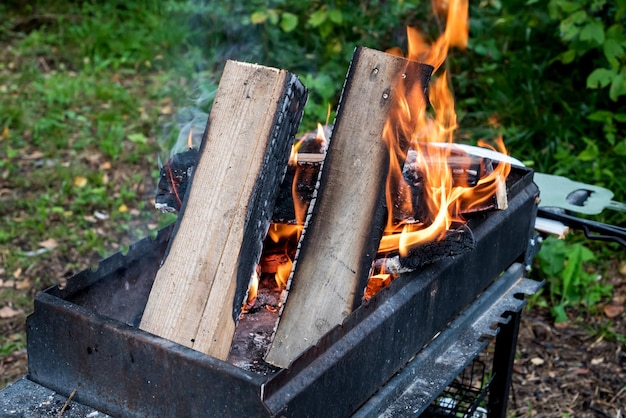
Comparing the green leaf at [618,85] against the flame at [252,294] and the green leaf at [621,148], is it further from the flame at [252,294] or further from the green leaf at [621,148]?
the flame at [252,294]

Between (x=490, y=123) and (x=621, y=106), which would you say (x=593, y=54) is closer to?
(x=621, y=106)

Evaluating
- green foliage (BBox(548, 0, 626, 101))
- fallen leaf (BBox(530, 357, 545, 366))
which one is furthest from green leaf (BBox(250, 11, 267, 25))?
fallen leaf (BBox(530, 357, 545, 366))

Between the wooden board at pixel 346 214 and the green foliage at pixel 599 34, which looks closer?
the wooden board at pixel 346 214

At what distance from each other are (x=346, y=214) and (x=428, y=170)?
1.09 feet

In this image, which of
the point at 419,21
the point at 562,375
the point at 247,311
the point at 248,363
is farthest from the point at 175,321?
the point at 419,21

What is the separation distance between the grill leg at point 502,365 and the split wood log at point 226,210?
3.59 feet

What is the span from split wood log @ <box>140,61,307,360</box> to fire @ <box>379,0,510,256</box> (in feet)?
0.90

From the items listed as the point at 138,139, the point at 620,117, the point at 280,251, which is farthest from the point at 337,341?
the point at 138,139

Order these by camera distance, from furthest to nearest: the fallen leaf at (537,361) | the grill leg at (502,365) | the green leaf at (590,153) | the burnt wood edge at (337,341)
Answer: the green leaf at (590,153), the fallen leaf at (537,361), the grill leg at (502,365), the burnt wood edge at (337,341)

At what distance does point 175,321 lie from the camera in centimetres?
181

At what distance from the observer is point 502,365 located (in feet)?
8.87

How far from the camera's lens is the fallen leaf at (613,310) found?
12.8ft

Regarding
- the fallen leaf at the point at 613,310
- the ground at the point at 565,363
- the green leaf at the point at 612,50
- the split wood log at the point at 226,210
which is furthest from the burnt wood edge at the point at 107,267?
the green leaf at the point at 612,50

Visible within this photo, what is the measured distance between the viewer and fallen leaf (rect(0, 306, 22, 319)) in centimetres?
372
